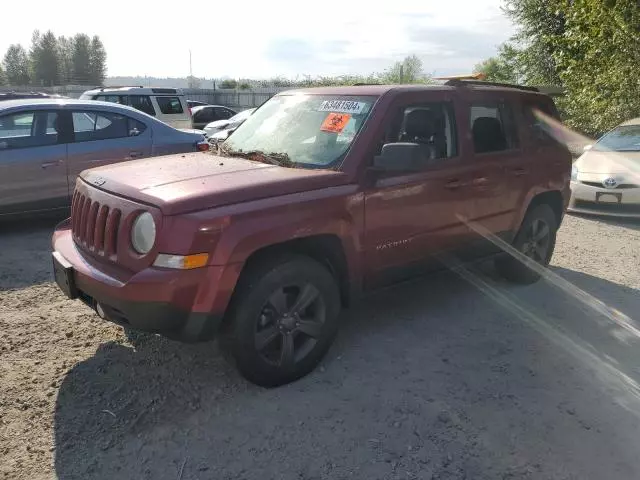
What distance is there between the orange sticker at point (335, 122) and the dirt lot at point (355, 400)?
1.52 meters

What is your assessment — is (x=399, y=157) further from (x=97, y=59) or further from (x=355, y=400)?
(x=97, y=59)

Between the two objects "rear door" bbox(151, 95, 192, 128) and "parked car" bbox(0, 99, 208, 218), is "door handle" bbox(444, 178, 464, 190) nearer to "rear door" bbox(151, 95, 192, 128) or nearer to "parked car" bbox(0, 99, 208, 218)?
"parked car" bbox(0, 99, 208, 218)

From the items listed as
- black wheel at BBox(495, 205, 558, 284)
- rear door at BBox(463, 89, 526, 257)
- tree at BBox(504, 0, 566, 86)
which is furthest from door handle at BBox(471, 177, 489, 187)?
tree at BBox(504, 0, 566, 86)

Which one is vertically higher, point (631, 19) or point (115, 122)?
point (631, 19)

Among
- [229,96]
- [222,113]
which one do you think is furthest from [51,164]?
[229,96]

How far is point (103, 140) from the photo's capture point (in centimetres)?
715

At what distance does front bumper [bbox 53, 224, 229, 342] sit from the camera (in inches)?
116

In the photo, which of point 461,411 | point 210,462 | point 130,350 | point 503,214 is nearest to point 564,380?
point 461,411

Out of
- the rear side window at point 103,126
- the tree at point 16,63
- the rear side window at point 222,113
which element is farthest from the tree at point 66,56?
the rear side window at point 103,126

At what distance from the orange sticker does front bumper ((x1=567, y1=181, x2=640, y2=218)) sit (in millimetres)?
6236

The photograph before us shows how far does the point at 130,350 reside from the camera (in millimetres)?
3893

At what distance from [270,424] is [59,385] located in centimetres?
136

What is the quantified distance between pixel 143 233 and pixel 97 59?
87799 millimetres

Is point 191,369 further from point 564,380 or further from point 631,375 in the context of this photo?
point 631,375
